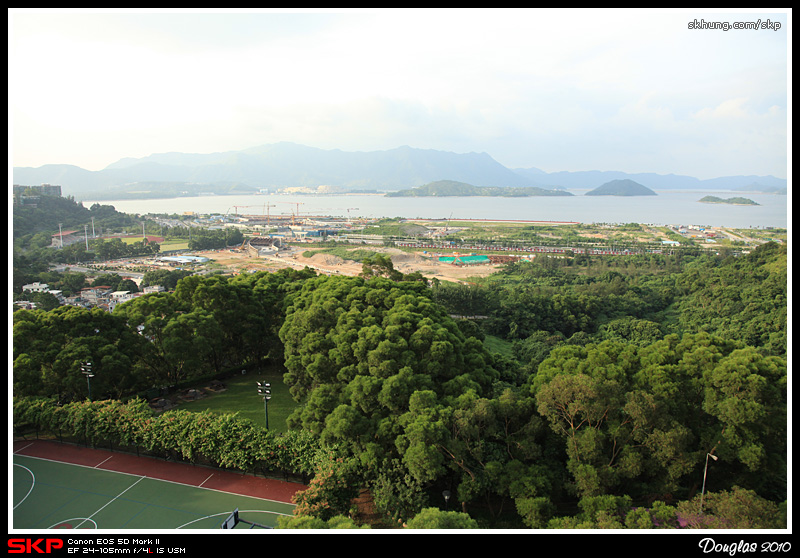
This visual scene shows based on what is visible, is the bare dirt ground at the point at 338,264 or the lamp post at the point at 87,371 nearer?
the lamp post at the point at 87,371

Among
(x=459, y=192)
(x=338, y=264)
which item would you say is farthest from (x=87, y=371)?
(x=459, y=192)

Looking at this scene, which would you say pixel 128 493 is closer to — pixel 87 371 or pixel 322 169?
pixel 87 371

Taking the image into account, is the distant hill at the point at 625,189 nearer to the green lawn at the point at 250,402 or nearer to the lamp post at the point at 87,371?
the green lawn at the point at 250,402

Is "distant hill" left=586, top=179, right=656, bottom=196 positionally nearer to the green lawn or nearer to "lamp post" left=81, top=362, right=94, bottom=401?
the green lawn

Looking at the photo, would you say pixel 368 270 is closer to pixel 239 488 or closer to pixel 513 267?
pixel 239 488

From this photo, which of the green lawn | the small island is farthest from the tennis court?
the small island
